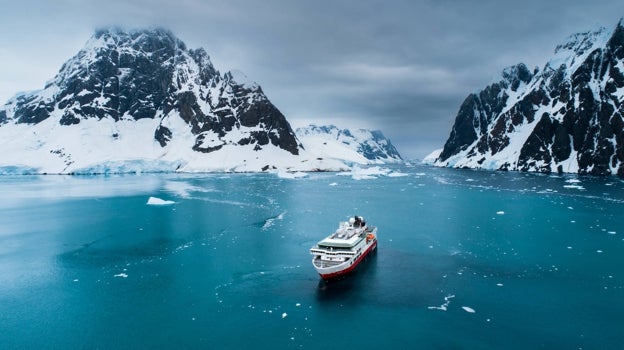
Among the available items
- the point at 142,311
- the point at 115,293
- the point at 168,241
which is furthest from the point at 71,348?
the point at 168,241

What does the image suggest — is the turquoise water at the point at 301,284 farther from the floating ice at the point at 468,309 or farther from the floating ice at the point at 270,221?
the floating ice at the point at 270,221

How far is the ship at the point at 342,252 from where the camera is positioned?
3975 centimetres

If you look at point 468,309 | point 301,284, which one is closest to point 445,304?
point 468,309

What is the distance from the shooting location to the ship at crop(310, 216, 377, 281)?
3975 centimetres

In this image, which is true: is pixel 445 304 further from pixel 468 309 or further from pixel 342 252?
pixel 342 252

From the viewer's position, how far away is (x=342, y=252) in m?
42.2

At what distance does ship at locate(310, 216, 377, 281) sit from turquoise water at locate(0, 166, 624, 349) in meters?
1.27

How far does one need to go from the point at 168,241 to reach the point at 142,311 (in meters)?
25.2

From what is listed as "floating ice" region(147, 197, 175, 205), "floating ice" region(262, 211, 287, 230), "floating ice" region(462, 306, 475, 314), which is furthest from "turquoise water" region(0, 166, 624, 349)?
"floating ice" region(147, 197, 175, 205)

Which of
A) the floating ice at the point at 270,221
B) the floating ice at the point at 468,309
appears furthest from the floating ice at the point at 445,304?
the floating ice at the point at 270,221

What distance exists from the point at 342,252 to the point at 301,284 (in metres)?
5.73

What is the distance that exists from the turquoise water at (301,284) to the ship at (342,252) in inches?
50.2

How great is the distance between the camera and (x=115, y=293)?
3725 centimetres

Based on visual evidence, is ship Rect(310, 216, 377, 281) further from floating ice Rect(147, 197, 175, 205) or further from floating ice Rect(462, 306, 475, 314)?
floating ice Rect(147, 197, 175, 205)
